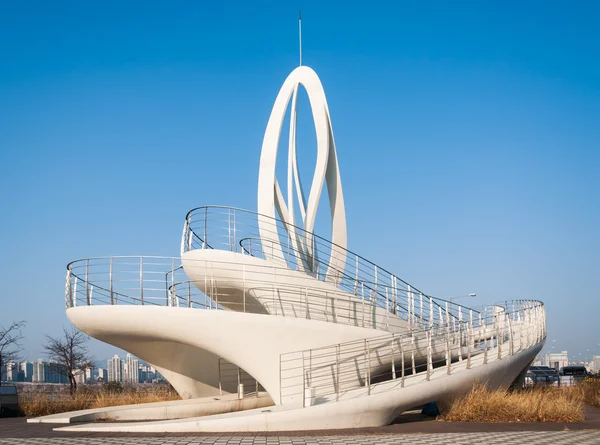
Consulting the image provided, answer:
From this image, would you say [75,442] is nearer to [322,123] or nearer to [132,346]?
[132,346]

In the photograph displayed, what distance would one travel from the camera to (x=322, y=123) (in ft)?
76.9

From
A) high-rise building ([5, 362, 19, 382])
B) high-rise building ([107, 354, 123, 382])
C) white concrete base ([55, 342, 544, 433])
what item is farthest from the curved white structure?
high-rise building ([107, 354, 123, 382])

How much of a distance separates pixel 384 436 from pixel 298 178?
492 inches

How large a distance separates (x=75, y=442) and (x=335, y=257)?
10.7 m

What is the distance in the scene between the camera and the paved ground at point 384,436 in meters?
12.5

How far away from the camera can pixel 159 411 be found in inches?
735

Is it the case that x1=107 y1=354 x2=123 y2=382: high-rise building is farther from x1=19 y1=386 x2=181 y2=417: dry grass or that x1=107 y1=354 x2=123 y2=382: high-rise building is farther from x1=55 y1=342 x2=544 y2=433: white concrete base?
x1=55 y1=342 x2=544 y2=433: white concrete base

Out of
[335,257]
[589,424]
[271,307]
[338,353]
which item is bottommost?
[589,424]

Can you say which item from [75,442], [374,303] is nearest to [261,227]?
[374,303]

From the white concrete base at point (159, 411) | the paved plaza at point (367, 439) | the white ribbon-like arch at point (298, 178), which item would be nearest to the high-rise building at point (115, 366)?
the white ribbon-like arch at point (298, 178)

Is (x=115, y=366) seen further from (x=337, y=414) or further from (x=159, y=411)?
(x=337, y=414)

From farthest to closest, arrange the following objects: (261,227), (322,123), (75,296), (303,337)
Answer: (322,123), (261,227), (75,296), (303,337)

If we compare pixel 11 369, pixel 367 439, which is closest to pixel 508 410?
pixel 367 439

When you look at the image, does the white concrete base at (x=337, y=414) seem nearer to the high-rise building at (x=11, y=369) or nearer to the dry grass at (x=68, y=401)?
the dry grass at (x=68, y=401)
